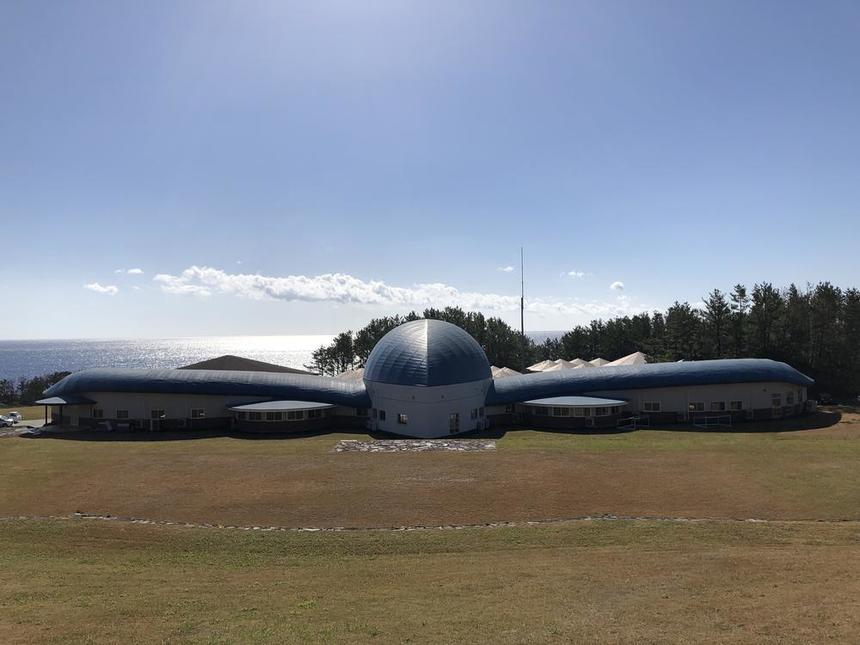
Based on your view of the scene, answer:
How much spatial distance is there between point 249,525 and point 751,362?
57.1 m

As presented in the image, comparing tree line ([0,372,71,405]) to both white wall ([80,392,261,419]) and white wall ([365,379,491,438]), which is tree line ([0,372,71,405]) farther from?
white wall ([365,379,491,438])

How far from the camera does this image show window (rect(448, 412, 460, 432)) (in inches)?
2206

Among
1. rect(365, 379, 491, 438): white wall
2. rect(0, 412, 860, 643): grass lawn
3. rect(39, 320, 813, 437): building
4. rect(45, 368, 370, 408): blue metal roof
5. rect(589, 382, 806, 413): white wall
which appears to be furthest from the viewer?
rect(45, 368, 370, 408): blue metal roof

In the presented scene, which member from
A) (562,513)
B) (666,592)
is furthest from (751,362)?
(666,592)

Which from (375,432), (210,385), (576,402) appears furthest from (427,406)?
(210,385)

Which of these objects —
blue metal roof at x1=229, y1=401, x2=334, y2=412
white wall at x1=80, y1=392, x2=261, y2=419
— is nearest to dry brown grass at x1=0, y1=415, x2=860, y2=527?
blue metal roof at x1=229, y1=401, x2=334, y2=412

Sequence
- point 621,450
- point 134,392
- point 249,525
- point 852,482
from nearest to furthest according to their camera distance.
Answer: point 249,525 < point 852,482 < point 621,450 < point 134,392

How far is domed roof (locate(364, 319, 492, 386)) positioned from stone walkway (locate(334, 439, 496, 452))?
260 inches

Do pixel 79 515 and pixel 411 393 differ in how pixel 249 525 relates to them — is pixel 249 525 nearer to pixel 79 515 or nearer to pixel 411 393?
pixel 79 515

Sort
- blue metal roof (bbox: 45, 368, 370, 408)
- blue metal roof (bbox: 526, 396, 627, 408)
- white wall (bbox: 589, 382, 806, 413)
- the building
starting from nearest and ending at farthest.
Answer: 1. blue metal roof (bbox: 526, 396, 627, 408)
2. the building
3. white wall (bbox: 589, 382, 806, 413)
4. blue metal roof (bbox: 45, 368, 370, 408)

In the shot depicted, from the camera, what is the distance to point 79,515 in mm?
30172

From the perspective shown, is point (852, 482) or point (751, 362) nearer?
point (852, 482)

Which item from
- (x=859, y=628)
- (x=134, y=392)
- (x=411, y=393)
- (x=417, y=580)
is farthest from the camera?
(x=134, y=392)

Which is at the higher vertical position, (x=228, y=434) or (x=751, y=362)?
(x=751, y=362)
